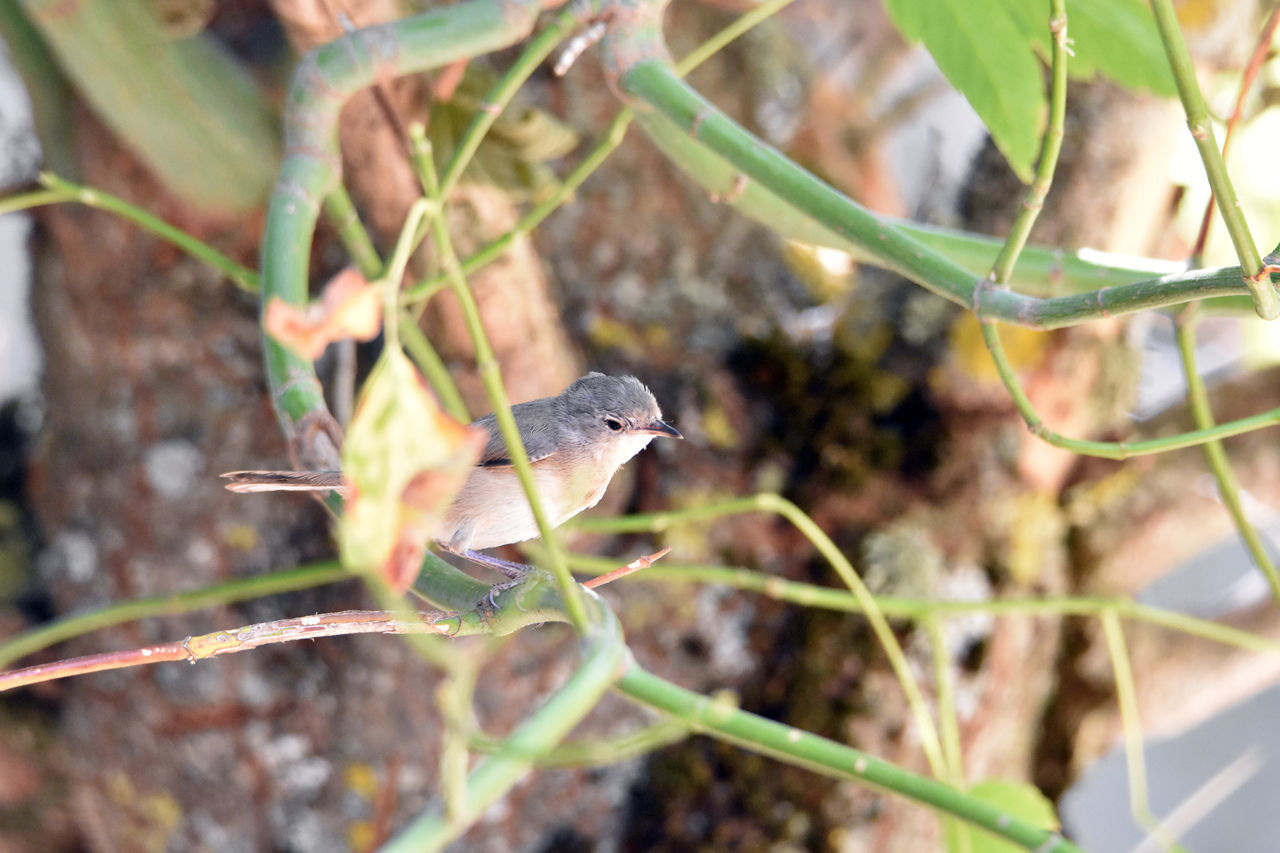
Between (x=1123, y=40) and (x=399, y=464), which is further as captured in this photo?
(x=1123, y=40)

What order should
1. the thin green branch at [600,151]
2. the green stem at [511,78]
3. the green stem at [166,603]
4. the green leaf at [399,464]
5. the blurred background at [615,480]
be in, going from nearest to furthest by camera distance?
the green leaf at [399,464]
the green stem at [511,78]
the thin green branch at [600,151]
the green stem at [166,603]
the blurred background at [615,480]

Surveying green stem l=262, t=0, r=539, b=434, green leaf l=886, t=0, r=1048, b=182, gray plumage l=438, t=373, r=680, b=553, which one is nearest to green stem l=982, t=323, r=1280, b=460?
green leaf l=886, t=0, r=1048, b=182

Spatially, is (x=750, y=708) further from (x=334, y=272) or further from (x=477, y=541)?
(x=334, y=272)

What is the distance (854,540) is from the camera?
4.17 ft

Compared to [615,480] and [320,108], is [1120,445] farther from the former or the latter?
[615,480]

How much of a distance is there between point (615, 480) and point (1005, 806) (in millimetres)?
586

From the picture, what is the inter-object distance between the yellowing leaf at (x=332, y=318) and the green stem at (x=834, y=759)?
190 millimetres

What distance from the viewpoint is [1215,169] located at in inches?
18.2

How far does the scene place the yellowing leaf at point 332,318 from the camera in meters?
0.32

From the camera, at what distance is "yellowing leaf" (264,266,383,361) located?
324 millimetres

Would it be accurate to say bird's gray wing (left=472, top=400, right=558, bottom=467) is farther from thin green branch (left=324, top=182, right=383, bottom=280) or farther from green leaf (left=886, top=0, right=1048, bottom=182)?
green leaf (left=886, top=0, right=1048, bottom=182)

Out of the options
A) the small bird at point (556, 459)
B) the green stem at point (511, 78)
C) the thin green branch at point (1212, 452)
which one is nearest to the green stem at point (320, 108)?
the green stem at point (511, 78)

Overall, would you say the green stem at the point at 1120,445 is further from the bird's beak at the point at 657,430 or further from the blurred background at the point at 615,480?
the blurred background at the point at 615,480

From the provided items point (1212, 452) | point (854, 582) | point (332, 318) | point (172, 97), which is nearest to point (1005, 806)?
point (854, 582)
